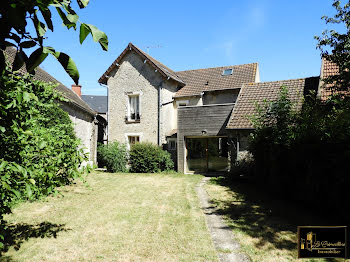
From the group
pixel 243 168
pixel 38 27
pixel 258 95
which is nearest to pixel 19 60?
pixel 38 27

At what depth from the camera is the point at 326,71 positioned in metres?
12.8

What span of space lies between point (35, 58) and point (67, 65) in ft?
0.72

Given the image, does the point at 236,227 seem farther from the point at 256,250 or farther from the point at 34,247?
the point at 34,247

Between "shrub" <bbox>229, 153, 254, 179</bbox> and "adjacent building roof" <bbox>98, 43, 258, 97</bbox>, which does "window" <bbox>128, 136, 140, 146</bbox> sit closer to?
"adjacent building roof" <bbox>98, 43, 258, 97</bbox>

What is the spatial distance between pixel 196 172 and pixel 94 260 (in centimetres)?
1145

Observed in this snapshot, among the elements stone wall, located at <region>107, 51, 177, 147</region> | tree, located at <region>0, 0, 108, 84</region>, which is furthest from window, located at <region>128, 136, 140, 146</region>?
tree, located at <region>0, 0, 108, 84</region>

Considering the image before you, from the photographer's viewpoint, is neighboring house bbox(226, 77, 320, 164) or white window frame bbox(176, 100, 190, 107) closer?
neighboring house bbox(226, 77, 320, 164)

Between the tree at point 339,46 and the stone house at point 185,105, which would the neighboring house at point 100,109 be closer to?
the stone house at point 185,105

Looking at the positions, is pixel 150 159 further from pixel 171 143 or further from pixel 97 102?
pixel 97 102

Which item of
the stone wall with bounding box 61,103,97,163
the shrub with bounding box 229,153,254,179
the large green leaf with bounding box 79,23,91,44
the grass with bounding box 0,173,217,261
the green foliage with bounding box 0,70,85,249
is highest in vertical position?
the stone wall with bounding box 61,103,97,163

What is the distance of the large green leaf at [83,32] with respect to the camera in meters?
1.42

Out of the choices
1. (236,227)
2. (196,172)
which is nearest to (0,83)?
(236,227)

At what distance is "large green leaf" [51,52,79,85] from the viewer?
4.75ft

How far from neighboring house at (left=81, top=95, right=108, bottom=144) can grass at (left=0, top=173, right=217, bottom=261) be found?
12924 millimetres
